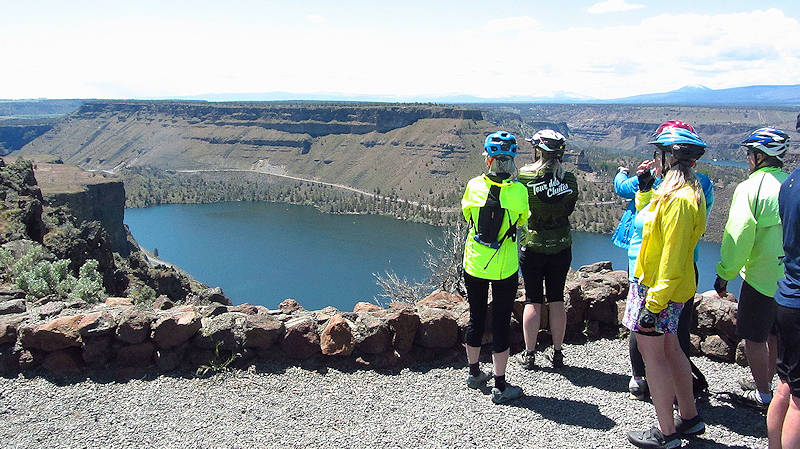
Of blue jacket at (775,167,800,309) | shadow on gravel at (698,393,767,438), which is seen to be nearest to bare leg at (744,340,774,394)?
shadow on gravel at (698,393,767,438)

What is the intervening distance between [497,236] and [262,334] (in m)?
2.53

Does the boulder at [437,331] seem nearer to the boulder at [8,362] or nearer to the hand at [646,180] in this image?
the hand at [646,180]

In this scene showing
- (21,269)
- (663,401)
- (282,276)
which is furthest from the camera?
(282,276)

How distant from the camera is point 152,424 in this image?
4582mm

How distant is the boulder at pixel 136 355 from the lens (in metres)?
5.31

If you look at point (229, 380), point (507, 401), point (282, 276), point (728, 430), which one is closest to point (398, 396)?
point (507, 401)

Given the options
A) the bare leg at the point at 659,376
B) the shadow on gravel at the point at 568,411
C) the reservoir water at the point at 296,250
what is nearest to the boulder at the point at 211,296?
the shadow on gravel at the point at 568,411

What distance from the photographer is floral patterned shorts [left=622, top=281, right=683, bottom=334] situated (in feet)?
12.4

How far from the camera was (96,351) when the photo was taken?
5.25 metres

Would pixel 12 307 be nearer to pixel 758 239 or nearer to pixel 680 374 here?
pixel 680 374

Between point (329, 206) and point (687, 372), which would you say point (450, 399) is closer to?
point (687, 372)

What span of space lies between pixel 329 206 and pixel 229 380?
384ft

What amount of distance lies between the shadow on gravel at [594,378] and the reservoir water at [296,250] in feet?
123

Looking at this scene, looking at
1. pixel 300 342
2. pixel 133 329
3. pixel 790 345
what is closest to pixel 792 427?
pixel 790 345
